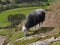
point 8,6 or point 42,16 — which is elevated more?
point 42,16

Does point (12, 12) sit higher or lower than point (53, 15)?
lower

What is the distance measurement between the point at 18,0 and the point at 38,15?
139090 millimetres

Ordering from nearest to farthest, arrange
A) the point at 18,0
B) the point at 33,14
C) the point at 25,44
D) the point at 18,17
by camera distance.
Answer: the point at 25,44, the point at 33,14, the point at 18,17, the point at 18,0

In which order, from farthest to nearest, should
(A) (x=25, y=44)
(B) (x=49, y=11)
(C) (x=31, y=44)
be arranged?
(B) (x=49, y=11)
(A) (x=25, y=44)
(C) (x=31, y=44)

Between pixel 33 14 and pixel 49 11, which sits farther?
pixel 49 11

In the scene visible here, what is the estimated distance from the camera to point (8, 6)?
138 meters

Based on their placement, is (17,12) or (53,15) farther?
(17,12)

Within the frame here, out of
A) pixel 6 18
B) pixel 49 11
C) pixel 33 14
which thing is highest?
pixel 33 14

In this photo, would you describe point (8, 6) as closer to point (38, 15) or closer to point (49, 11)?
point (49, 11)

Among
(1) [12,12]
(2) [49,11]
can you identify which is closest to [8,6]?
(1) [12,12]

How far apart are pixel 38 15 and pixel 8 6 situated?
387 feet

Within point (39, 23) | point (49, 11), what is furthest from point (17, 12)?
point (39, 23)

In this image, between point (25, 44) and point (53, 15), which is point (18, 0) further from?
point (25, 44)

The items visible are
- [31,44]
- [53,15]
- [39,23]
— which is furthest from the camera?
[53,15]
